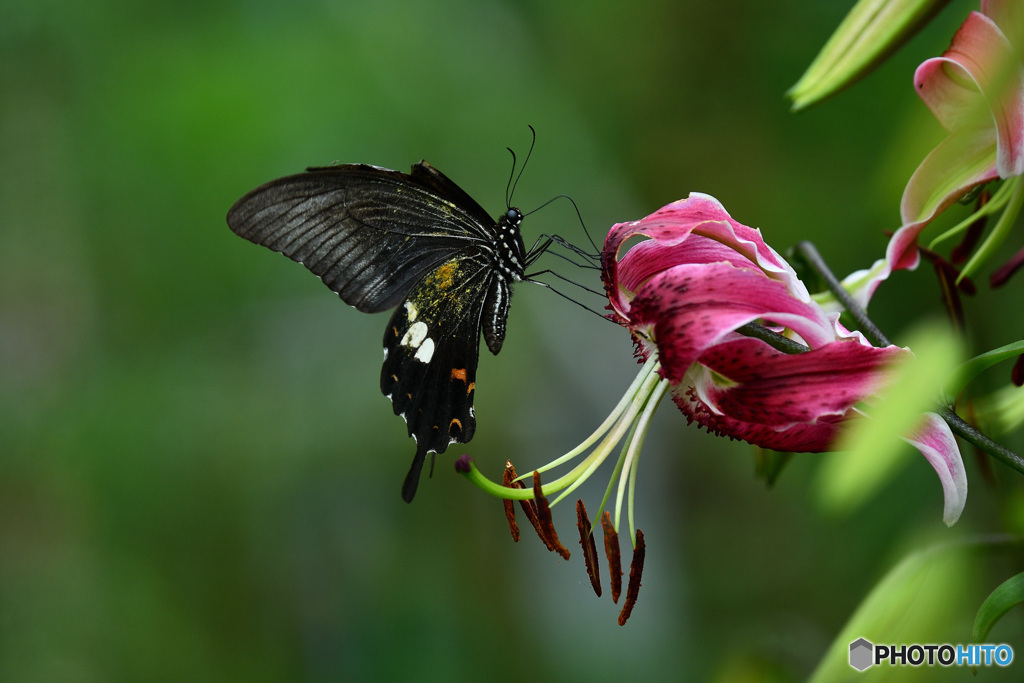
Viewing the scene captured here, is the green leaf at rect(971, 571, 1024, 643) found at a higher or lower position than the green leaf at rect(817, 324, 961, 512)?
lower

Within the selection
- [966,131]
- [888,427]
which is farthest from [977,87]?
[888,427]

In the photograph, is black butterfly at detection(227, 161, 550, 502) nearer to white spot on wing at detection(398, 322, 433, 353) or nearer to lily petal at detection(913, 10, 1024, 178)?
white spot on wing at detection(398, 322, 433, 353)

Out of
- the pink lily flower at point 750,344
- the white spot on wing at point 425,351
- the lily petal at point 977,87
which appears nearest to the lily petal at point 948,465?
the pink lily flower at point 750,344

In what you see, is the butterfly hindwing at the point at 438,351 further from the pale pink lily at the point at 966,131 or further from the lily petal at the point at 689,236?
the pale pink lily at the point at 966,131

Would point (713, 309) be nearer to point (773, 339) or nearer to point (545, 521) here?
point (773, 339)

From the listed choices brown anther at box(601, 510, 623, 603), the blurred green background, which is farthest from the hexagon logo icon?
the blurred green background

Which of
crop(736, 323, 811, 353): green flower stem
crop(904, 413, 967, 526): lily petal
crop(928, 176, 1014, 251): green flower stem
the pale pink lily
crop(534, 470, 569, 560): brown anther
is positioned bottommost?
crop(904, 413, 967, 526): lily petal
